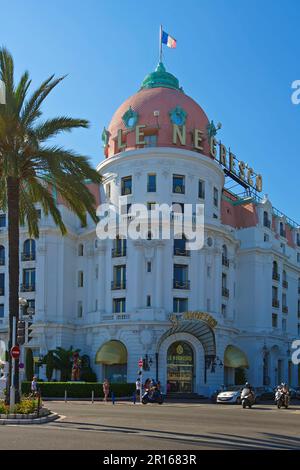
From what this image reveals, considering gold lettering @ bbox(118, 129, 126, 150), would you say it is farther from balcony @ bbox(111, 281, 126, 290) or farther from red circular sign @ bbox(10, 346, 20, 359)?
red circular sign @ bbox(10, 346, 20, 359)

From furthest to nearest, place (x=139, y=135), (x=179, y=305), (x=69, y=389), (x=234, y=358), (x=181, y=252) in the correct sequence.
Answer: (x=234, y=358)
(x=139, y=135)
(x=181, y=252)
(x=179, y=305)
(x=69, y=389)

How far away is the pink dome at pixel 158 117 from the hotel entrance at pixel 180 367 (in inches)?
729

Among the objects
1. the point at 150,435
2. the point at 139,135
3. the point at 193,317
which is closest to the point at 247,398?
the point at 193,317

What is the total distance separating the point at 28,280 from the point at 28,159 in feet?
118

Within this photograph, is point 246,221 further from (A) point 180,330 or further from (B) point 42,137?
(B) point 42,137

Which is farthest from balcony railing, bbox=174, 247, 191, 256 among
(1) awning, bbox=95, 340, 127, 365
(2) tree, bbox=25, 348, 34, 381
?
(2) tree, bbox=25, 348, 34, 381

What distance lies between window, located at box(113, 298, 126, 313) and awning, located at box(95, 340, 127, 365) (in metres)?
3.02

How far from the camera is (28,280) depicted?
6122 centimetres

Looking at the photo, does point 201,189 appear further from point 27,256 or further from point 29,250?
point 27,256

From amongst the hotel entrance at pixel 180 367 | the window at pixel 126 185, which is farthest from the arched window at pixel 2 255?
the hotel entrance at pixel 180 367

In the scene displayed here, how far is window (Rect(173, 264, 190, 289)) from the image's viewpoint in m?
56.0

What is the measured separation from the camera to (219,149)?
6519 cm

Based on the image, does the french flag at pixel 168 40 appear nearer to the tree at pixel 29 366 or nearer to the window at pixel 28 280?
the window at pixel 28 280
